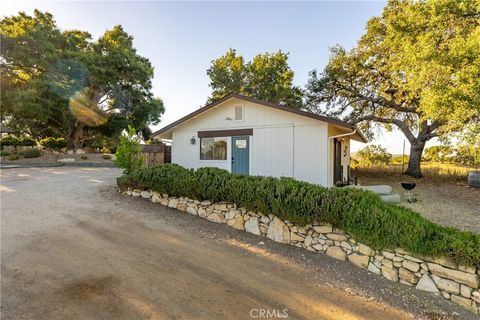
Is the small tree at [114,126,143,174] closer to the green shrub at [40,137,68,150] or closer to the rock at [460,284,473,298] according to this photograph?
the rock at [460,284,473,298]

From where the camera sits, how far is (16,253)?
4129mm

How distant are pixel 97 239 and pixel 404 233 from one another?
5658mm

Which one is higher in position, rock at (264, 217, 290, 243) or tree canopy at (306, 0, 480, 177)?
tree canopy at (306, 0, 480, 177)

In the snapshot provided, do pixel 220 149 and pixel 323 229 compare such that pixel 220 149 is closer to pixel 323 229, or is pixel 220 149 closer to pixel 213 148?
pixel 213 148

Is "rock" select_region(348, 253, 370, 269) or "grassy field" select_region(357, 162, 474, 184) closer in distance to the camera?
"rock" select_region(348, 253, 370, 269)

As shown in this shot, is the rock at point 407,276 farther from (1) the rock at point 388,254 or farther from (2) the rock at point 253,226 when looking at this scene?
(2) the rock at point 253,226

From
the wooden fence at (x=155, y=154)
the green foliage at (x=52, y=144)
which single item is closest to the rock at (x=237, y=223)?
the wooden fence at (x=155, y=154)

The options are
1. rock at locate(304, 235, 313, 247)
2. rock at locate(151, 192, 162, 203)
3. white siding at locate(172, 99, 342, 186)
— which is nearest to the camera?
rock at locate(304, 235, 313, 247)

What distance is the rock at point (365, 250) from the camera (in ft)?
14.0

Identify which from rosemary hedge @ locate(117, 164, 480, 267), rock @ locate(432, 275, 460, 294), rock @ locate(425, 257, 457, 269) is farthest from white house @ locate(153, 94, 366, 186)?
rock @ locate(432, 275, 460, 294)

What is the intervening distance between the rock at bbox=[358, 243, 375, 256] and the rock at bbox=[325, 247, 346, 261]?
315mm

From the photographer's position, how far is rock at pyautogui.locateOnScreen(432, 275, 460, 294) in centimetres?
361

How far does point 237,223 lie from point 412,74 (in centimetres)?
877

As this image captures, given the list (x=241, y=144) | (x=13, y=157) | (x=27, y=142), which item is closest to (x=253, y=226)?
(x=241, y=144)
